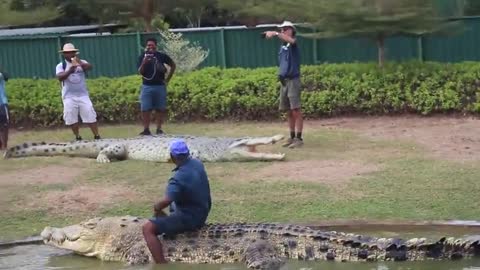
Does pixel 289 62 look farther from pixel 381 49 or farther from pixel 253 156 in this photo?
pixel 381 49

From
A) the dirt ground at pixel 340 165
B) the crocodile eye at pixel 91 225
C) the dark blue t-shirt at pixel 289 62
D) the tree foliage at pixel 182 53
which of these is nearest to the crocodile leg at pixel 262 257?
the crocodile eye at pixel 91 225

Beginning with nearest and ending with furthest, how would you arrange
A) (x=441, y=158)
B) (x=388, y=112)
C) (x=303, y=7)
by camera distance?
(x=441, y=158), (x=388, y=112), (x=303, y=7)

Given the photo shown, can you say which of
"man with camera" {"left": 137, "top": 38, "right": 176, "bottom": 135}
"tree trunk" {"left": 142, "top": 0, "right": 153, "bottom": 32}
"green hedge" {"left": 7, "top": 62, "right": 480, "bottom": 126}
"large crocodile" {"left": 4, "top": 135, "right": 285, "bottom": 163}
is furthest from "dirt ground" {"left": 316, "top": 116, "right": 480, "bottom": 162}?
"tree trunk" {"left": 142, "top": 0, "right": 153, "bottom": 32}

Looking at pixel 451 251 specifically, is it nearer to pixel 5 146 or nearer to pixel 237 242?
pixel 237 242

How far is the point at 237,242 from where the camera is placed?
8445 millimetres

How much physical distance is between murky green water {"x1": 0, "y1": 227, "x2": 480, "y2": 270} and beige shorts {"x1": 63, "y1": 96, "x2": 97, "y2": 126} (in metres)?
5.12

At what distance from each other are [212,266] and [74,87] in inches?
254

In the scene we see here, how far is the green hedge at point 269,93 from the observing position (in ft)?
54.5

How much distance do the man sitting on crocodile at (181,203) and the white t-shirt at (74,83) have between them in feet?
19.6

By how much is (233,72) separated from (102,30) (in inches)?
470

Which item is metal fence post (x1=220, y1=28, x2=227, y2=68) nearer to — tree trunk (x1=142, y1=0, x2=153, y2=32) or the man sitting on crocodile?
tree trunk (x1=142, y1=0, x2=153, y2=32)

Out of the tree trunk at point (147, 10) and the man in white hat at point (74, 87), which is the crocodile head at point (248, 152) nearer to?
the man in white hat at point (74, 87)

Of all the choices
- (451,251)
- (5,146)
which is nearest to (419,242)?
(451,251)

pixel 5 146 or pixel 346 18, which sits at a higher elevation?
pixel 346 18
